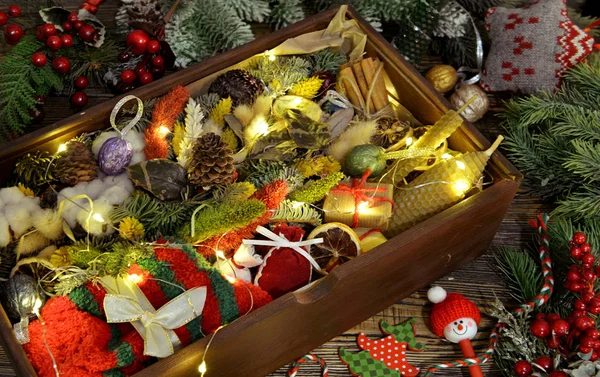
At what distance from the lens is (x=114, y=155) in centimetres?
126

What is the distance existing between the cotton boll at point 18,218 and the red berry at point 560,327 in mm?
976

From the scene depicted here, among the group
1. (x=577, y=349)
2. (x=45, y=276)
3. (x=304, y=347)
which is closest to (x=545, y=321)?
(x=577, y=349)

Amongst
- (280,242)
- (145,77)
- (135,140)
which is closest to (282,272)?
(280,242)

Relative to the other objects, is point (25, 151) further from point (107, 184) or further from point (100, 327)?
point (100, 327)

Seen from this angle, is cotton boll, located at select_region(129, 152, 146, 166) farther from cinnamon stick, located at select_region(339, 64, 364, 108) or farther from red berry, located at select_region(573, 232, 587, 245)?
red berry, located at select_region(573, 232, 587, 245)

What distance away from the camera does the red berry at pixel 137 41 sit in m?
1.54

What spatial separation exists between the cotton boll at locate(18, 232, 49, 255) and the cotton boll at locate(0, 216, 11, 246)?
3 centimetres

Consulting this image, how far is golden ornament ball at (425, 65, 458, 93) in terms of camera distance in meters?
1.61

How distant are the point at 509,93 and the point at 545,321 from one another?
62cm

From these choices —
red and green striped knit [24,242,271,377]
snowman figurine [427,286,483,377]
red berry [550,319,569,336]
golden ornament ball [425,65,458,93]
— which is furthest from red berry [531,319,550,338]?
golden ornament ball [425,65,458,93]

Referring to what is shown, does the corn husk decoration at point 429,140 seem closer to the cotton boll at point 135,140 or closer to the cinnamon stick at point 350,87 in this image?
the cinnamon stick at point 350,87

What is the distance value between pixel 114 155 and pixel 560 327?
0.88m

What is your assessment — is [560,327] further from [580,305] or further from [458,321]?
[458,321]

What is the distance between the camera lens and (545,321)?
1266mm
